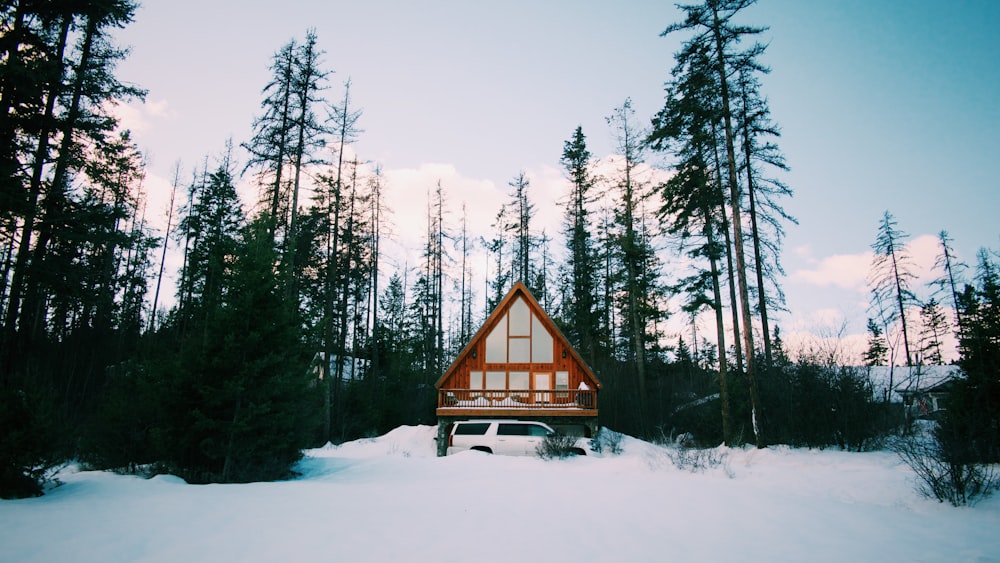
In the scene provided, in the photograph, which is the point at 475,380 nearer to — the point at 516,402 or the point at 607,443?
the point at 516,402

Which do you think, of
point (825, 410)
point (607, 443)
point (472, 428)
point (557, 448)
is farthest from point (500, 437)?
point (825, 410)

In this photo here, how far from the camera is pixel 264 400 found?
388 inches

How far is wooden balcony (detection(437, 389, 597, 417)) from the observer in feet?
61.5

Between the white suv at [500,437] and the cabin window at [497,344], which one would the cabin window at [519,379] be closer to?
the cabin window at [497,344]

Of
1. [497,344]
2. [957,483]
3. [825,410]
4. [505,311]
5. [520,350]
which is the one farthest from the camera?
[505,311]

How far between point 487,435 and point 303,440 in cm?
671

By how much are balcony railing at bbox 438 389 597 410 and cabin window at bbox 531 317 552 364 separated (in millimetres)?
1666

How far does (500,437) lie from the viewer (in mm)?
15477

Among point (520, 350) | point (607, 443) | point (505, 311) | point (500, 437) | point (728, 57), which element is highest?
point (728, 57)

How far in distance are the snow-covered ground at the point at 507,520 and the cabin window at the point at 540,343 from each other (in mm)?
11505

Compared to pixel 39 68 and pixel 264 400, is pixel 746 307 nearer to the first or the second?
pixel 264 400

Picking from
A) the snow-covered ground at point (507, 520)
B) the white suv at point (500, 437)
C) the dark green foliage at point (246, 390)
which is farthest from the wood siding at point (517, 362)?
the snow-covered ground at point (507, 520)

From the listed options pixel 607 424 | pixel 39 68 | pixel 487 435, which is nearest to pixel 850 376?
pixel 487 435

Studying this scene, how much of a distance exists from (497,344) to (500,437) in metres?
6.68
